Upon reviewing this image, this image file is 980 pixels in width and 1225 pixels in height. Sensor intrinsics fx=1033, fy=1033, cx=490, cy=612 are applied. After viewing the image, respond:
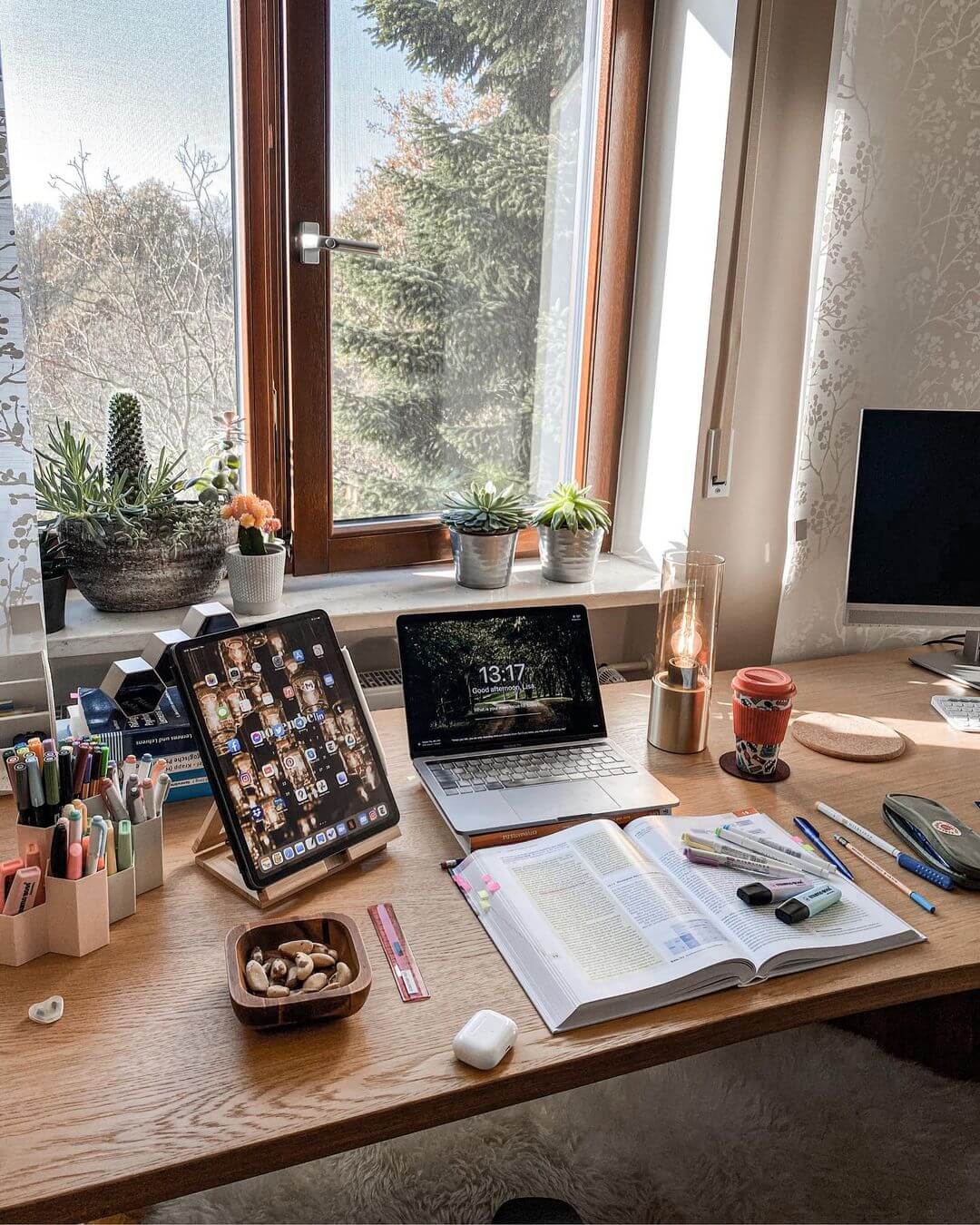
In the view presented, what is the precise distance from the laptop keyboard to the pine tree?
0.72m

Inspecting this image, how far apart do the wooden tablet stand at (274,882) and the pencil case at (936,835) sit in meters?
0.63

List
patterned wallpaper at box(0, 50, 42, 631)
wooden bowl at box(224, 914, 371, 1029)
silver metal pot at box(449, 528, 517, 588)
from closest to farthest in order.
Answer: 1. wooden bowl at box(224, 914, 371, 1029)
2. patterned wallpaper at box(0, 50, 42, 631)
3. silver metal pot at box(449, 528, 517, 588)

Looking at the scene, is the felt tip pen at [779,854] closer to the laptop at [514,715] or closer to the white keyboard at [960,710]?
the laptop at [514,715]

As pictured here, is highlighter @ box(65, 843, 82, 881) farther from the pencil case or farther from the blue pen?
the pencil case

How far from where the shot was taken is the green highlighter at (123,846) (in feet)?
3.43

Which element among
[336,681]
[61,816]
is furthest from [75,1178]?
[336,681]

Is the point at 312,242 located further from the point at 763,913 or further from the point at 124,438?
the point at 763,913

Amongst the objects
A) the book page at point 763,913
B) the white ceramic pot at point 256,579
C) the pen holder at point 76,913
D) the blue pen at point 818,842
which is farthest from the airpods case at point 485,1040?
the white ceramic pot at point 256,579

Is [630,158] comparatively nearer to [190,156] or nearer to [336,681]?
[190,156]

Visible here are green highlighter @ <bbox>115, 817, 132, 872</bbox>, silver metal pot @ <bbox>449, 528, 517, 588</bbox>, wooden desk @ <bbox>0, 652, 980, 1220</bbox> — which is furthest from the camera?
silver metal pot @ <bbox>449, 528, 517, 588</bbox>

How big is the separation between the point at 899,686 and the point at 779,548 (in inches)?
14.0

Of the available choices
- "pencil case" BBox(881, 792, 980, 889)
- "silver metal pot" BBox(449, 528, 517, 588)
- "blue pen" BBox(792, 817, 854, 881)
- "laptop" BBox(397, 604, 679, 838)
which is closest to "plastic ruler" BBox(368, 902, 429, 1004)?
"laptop" BBox(397, 604, 679, 838)

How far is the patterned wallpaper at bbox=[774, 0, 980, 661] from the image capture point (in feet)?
5.85

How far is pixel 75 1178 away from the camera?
0.76 m
